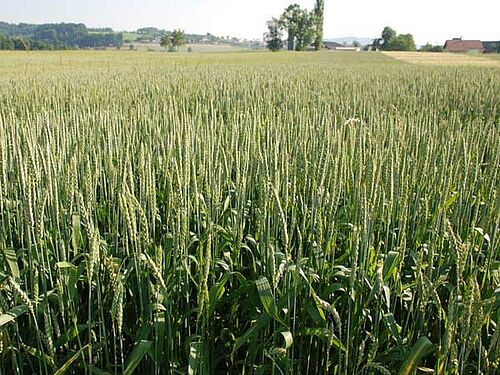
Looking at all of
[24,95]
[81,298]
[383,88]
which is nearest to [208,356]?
[81,298]

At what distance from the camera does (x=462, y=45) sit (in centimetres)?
8856

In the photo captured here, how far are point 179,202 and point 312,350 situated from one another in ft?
3.15

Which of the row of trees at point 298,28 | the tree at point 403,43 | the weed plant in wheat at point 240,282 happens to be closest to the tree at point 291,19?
the row of trees at point 298,28

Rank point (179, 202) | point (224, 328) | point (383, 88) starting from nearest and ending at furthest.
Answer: point (179, 202) < point (224, 328) < point (383, 88)

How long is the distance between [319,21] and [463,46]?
107 ft

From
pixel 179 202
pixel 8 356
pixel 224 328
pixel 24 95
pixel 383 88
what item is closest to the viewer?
pixel 179 202

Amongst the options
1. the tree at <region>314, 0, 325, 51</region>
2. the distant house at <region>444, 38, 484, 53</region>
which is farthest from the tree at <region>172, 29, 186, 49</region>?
the distant house at <region>444, 38, 484, 53</region>

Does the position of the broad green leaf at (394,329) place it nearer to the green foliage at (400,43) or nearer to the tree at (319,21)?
the tree at (319,21)

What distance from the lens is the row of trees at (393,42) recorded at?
80188 mm

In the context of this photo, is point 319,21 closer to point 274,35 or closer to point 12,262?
point 274,35

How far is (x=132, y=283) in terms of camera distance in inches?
82.3

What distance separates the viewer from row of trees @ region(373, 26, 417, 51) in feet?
263

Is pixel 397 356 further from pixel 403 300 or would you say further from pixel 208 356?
pixel 208 356

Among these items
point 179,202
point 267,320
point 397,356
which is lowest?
point 397,356
